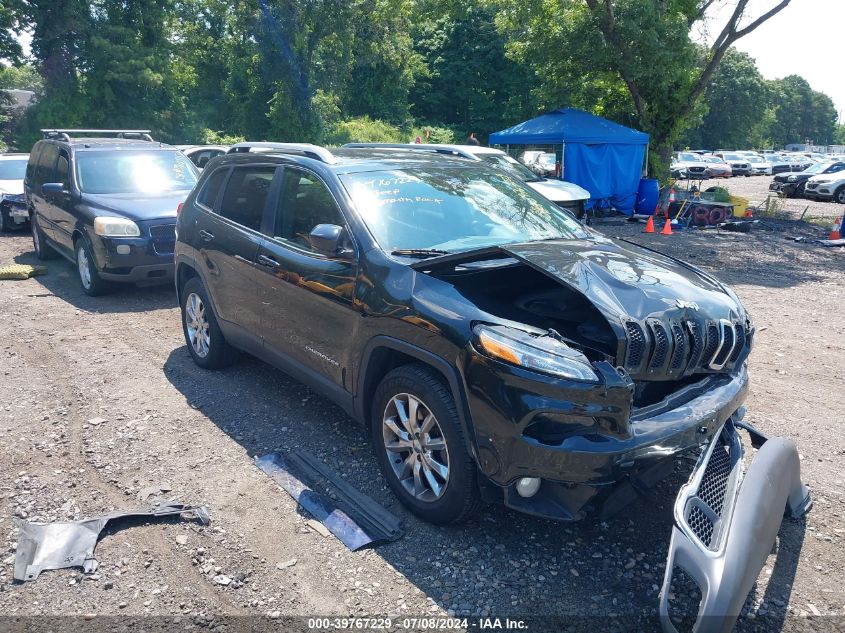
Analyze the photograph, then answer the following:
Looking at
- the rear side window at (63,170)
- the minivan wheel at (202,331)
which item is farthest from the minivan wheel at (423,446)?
the rear side window at (63,170)

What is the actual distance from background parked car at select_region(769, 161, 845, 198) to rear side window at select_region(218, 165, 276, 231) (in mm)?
25011

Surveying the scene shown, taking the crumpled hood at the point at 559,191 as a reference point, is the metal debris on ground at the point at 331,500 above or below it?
below

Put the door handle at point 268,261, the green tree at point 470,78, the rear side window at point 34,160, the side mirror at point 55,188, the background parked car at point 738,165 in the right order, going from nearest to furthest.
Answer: the door handle at point 268,261 < the side mirror at point 55,188 < the rear side window at point 34,160 < the green tree at point 470,78 < the background parked car at point 738,165

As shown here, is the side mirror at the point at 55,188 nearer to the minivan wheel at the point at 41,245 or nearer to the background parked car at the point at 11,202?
the minivan wheel at the point at 41,245

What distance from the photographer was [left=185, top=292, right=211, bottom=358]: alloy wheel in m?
5.68

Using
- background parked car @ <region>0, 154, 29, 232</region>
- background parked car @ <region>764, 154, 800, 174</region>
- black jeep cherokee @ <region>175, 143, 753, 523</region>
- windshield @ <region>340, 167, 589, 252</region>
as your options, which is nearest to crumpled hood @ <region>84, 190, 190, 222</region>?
black jeep cherokee @ <region>175, 143, 753, 523</region>

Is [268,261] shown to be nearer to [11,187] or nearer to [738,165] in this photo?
[11,187]

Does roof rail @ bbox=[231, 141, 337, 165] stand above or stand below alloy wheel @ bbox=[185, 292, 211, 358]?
above

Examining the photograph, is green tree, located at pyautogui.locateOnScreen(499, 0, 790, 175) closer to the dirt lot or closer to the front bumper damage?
the dirt lot

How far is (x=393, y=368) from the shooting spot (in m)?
3.72

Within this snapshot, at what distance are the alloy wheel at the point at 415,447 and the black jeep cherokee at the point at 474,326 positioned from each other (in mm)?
11

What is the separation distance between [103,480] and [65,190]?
6065 mm

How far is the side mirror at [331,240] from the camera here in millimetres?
3871

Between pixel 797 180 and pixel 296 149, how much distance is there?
2521 centimetres
